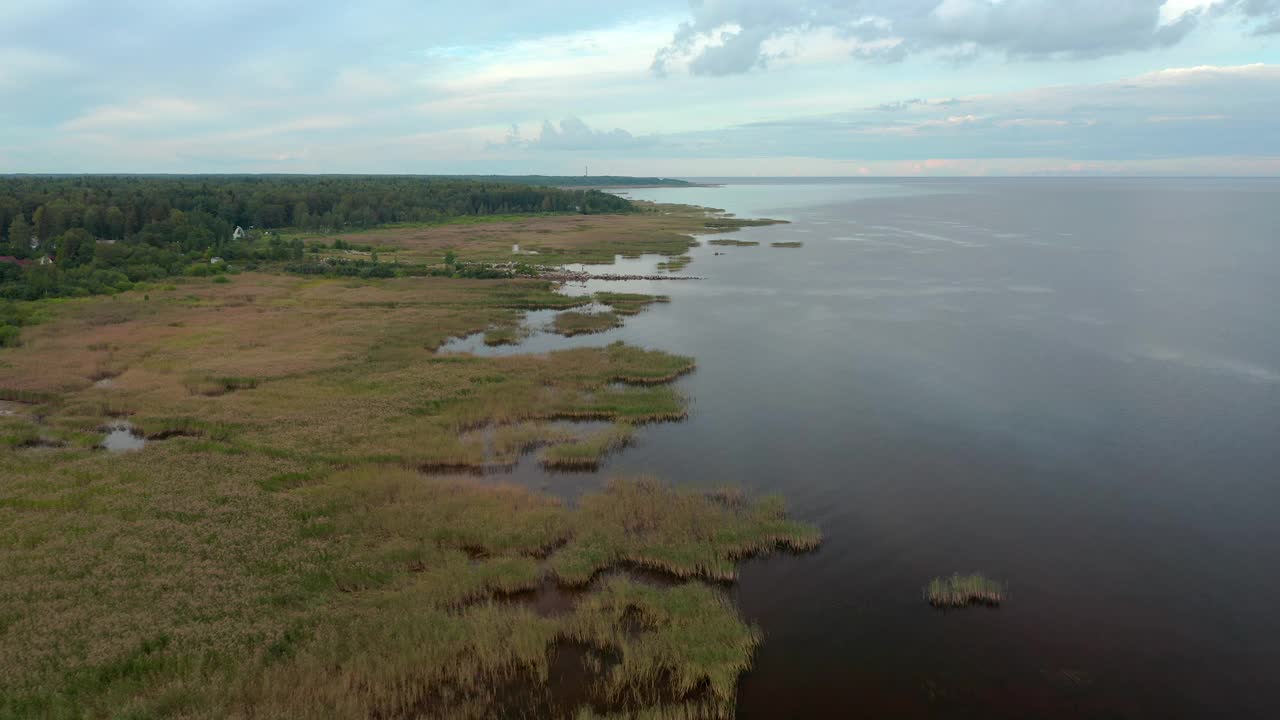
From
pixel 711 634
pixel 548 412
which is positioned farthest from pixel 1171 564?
pixel 548 412

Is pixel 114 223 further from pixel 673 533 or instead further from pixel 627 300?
pixel 673 533

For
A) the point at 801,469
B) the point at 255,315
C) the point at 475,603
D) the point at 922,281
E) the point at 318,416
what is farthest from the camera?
the point at 922,281

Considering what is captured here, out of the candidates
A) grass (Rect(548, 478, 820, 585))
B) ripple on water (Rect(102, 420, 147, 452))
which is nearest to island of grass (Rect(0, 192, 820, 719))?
grass (Rect(548, 478, 820, 585))

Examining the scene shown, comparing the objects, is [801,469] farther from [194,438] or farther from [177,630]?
[194,438]

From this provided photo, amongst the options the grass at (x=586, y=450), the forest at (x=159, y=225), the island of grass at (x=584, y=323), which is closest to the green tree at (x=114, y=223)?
the forest at (x=159, y=225)

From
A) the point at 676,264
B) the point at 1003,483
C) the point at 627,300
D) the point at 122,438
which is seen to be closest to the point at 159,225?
the point at 676,264

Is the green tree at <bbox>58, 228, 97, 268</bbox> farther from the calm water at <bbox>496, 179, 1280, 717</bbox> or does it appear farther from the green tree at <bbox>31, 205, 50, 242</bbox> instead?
the calm water at <bbox>496, 179, 1280, 717</bbox>

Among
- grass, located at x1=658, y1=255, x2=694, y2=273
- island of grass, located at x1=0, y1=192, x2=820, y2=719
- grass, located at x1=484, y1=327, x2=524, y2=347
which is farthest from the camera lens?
grass, located at x1=658, y1=255, x2=694, y2=273
